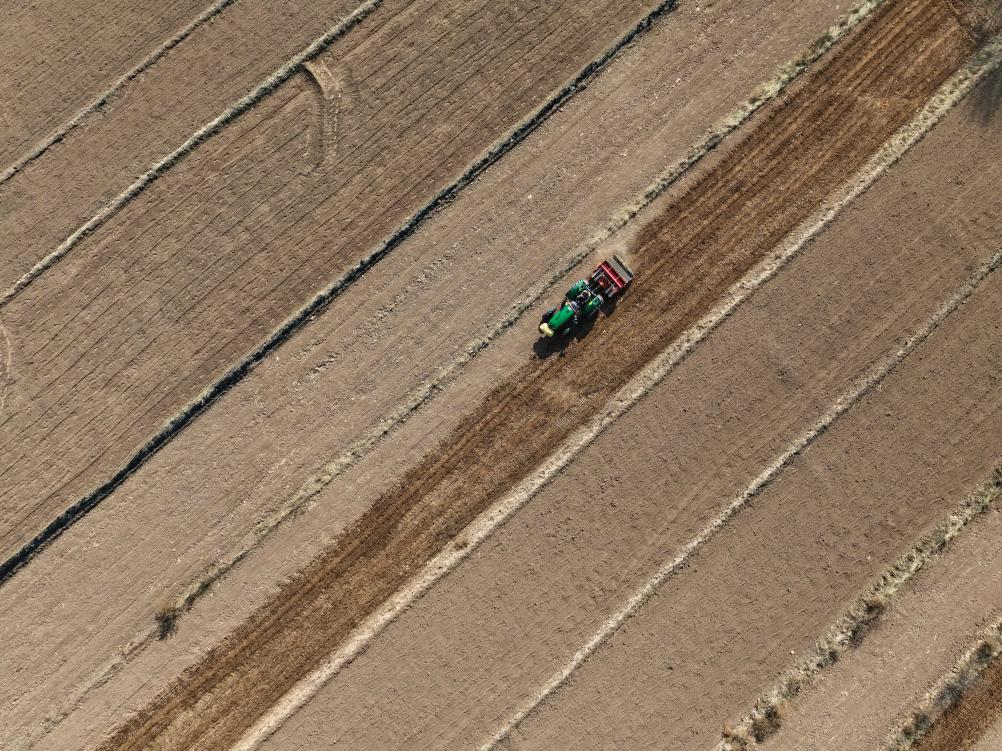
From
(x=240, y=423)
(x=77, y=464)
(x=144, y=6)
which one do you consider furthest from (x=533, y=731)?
(x=144, y=6)

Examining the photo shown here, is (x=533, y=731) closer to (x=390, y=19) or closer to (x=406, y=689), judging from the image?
(x=406, y=689)

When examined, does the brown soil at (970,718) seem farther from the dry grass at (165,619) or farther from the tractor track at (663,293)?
the dry grass at (165,619)

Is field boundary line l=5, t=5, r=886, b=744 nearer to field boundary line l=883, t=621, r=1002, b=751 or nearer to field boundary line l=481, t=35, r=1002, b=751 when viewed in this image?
field boundary line l=481, t=35, r=1002, b=751

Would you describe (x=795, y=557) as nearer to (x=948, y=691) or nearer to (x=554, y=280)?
(x=948, y=691)

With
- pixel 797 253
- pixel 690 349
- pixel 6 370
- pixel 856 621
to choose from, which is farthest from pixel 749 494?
pixel 6 370

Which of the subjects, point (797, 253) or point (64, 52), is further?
point (64, 52)

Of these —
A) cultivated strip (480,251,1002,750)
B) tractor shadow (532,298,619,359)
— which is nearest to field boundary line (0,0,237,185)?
tractor shadow (532,298,619,359)

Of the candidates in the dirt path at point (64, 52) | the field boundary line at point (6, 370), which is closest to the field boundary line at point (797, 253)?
the dirt path at point (64, 52)
